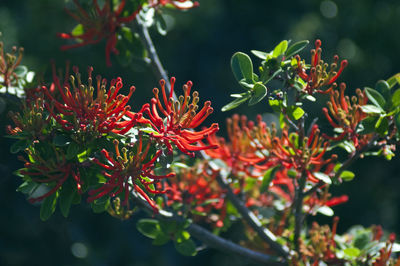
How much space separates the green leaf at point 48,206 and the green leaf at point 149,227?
0.25 m

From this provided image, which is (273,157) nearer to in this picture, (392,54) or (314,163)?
(314,163)

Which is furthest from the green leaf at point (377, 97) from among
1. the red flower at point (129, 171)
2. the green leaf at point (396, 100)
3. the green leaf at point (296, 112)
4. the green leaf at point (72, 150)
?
the green leaf at point (72, 150)

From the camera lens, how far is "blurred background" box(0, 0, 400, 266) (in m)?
2.41

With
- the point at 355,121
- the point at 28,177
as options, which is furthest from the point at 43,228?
the point at 355,121

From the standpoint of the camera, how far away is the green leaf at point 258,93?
2.56ft

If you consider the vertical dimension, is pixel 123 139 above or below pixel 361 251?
above

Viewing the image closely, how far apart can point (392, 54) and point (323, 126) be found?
204 centimetres

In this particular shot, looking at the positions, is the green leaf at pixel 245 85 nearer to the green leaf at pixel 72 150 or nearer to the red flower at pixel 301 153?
the red flower at pixel 301 153

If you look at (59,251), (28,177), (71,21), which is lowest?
(59,251)

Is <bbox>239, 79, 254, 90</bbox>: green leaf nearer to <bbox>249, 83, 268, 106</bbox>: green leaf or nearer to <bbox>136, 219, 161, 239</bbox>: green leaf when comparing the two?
<bbox>249, 83, 268, 106</bbox>: green leaf

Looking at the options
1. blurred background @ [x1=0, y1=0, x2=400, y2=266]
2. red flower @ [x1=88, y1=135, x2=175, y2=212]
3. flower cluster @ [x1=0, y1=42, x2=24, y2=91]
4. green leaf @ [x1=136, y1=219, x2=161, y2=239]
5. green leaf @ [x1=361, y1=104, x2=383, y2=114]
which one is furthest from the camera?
blurred background @ [x1=0, y1=0, x2=400, y2=266]

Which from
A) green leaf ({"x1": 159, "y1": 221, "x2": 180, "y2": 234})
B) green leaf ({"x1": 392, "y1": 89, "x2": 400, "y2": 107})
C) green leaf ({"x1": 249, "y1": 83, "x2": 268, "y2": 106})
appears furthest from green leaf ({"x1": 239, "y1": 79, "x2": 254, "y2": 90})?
green leaf ({"x1": 159, "y1": 221, "x2": 180, "y2": 234})

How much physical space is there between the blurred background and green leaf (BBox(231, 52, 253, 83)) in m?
1.40

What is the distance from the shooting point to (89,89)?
2.47 feet
